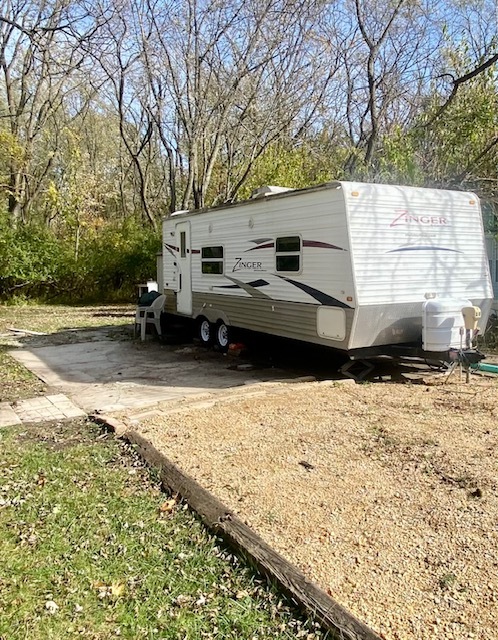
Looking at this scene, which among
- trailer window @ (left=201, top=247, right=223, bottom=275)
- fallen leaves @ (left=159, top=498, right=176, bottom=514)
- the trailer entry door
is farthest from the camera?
the trailer entry door

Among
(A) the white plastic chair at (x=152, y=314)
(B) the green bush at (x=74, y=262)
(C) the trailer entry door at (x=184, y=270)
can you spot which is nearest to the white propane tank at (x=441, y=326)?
(C) the trailer entry door at (x=184, y=270)

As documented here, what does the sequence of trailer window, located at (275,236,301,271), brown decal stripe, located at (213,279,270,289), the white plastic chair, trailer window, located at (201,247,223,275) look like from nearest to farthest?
1. trailer window, located at (275,236,301,271)
2. brown decal stripe, located at (213,279,270,289)
3. trailer window, located at (201,247,223,275)
4. the white plastic chair

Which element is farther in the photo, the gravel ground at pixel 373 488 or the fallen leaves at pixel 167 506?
the fallen leaves at pixel 167 506

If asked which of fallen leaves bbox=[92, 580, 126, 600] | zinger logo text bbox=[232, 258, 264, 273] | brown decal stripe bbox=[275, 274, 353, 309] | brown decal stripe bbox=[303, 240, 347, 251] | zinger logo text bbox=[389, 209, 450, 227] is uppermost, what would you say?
zinger logo text bbox=[389, 209, 450, 227]

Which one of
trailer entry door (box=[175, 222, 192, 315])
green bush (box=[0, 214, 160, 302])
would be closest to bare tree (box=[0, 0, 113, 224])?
green bush (box=[0, 214, 160, 302])

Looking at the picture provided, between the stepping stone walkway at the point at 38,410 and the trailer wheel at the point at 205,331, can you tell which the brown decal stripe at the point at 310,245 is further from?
the stepping stone walkway at the point at 38,410

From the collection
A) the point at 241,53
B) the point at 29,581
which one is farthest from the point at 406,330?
the point at 241,53

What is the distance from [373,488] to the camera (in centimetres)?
372

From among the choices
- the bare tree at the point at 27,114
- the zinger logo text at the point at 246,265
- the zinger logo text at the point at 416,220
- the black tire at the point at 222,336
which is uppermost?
the bare tree at the point at 27,114

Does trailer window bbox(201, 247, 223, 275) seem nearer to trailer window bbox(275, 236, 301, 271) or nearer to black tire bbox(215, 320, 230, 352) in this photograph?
black tire bbox(215, 320, 230, 352)

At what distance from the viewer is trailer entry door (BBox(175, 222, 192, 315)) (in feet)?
34.2

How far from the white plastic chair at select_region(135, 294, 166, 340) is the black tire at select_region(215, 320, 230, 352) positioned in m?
1.89

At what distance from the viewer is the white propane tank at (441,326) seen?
6832mm

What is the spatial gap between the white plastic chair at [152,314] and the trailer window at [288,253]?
4.15 meters
